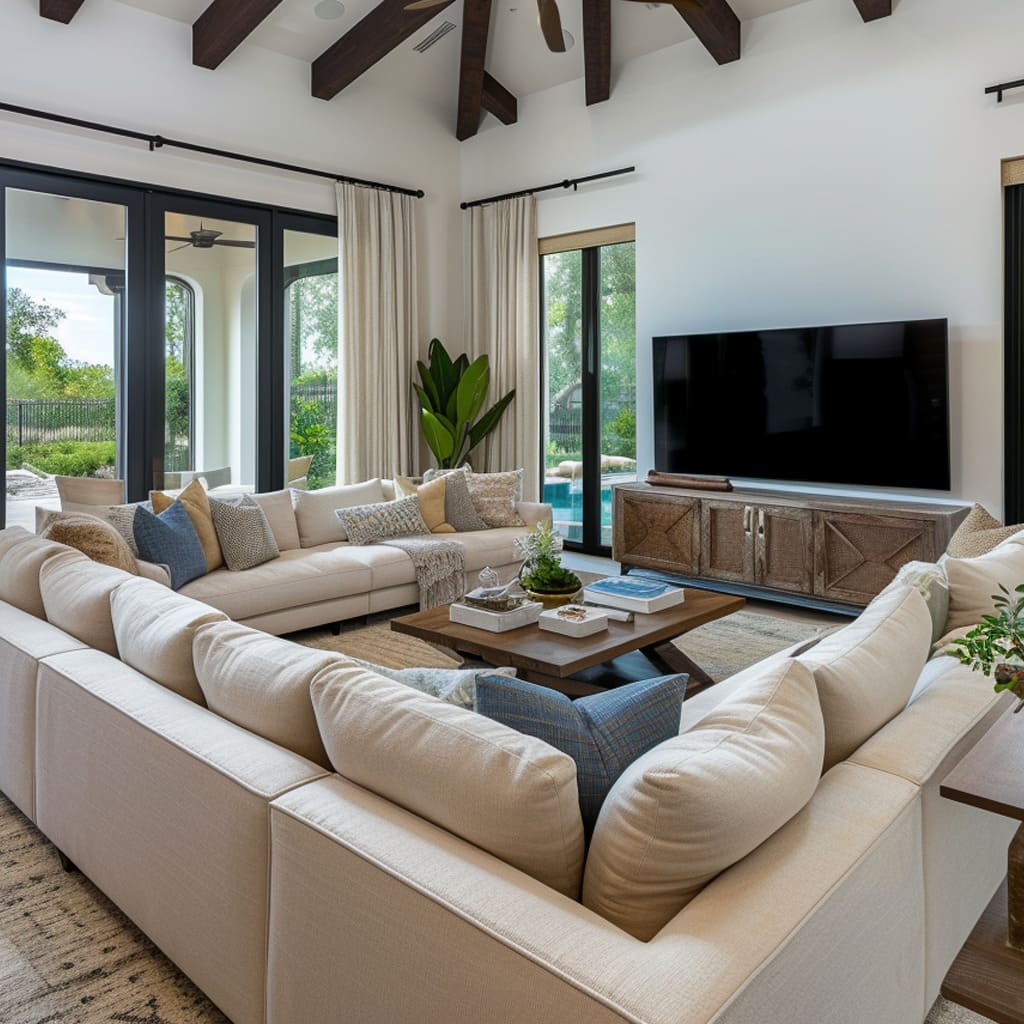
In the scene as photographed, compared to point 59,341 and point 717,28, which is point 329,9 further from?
point 59,341

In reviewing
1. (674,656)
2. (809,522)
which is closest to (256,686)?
(674,656)

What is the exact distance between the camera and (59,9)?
458 centimetres

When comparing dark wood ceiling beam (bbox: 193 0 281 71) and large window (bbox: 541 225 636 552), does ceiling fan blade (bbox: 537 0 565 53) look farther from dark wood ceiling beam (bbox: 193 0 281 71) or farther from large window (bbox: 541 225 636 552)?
large window (bbox: 541 225 636 552)

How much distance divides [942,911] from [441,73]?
637cm

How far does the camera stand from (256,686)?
166 cm

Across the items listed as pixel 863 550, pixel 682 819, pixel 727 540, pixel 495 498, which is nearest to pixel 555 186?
pixel 495 498

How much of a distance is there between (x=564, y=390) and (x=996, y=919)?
17.6 ft

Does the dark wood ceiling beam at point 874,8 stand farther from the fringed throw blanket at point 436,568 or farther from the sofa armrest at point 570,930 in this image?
the sofa armrest at point 570,930

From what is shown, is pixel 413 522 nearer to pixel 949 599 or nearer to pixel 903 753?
pixel 949 599

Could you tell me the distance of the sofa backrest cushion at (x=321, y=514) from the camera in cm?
488

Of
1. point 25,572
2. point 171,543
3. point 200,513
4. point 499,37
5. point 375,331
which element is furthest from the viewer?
point 375,331

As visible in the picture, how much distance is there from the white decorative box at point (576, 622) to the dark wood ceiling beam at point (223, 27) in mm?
3849

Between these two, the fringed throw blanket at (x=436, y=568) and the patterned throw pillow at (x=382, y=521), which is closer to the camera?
the fringed throw blanket at (x=436, y=568)

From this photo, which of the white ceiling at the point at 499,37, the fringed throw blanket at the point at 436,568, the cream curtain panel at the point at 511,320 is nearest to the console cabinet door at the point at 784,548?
the fringed throw blanket at the point at 436,568
